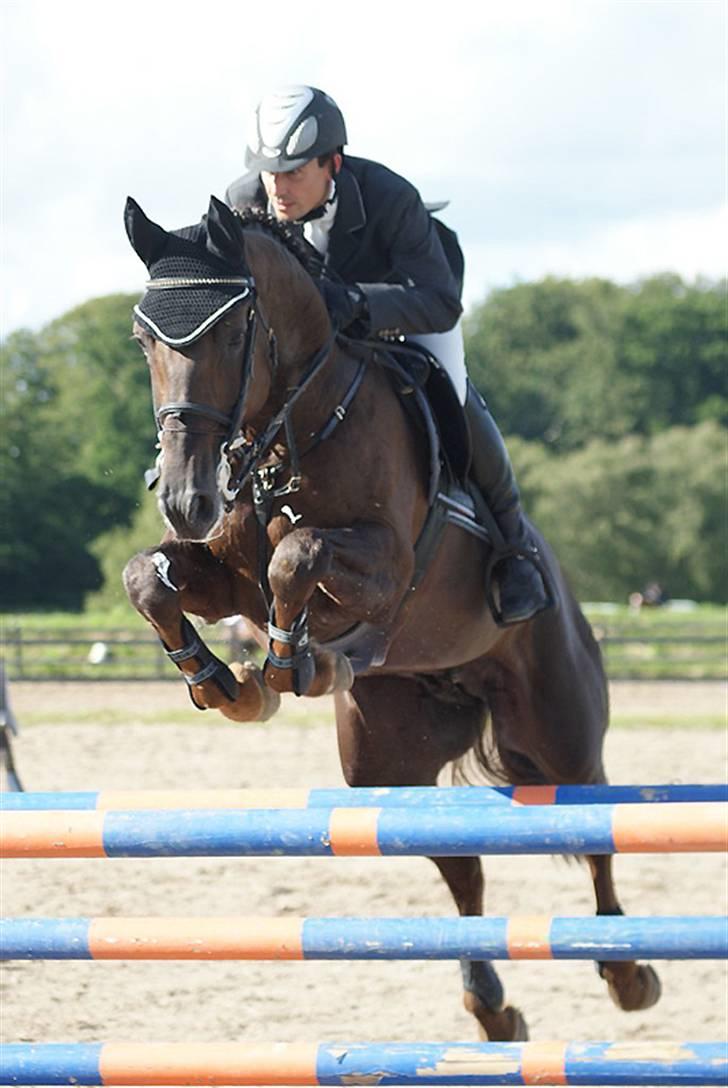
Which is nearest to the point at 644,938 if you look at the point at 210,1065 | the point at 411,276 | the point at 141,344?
the point at 210,1065

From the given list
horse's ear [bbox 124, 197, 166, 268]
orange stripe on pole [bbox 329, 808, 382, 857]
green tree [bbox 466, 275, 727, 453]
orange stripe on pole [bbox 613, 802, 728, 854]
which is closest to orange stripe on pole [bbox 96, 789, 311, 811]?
orange stripe on pole [bbox 329, 808, 382, 857]

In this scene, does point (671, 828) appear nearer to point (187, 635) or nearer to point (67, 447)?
point (187, 635)

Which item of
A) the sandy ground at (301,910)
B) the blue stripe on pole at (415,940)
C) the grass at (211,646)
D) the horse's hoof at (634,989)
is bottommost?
the grass at (211,646)

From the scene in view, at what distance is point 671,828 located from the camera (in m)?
2.92

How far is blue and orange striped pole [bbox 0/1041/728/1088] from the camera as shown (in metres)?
3.27

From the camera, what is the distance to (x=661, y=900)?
7.38 meters

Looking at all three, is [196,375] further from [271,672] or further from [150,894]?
[150,894]

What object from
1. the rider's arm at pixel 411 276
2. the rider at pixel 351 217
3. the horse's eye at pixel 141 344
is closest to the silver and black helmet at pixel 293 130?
the rider at pixel 351 217

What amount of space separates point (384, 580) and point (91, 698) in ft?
44.7

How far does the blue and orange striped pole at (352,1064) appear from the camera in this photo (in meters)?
3.27

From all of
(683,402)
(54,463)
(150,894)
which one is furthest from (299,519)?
(683,402)

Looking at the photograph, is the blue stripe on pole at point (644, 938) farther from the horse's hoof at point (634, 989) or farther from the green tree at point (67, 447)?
the green tree at point (67, 447)

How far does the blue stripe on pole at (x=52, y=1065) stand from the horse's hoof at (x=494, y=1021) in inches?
83.9

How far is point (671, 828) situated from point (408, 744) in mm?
2320
